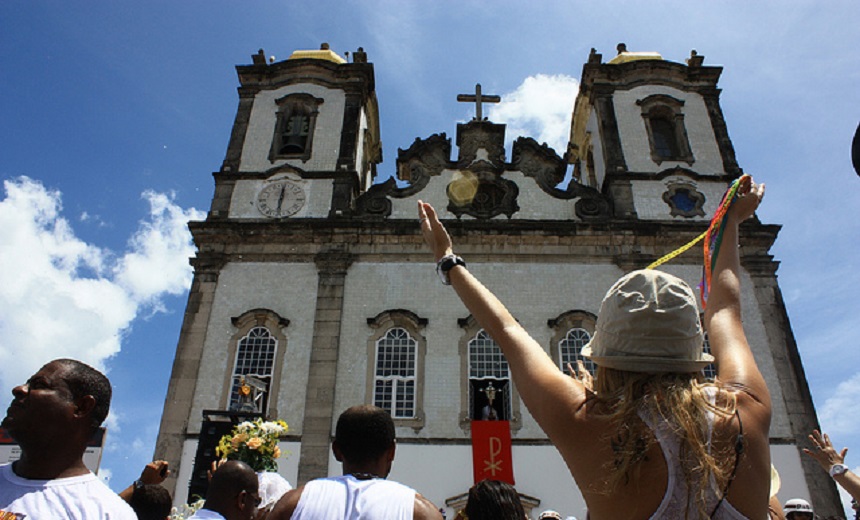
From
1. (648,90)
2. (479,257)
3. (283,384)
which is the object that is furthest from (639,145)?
(283,384)

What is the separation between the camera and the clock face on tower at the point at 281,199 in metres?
18.9

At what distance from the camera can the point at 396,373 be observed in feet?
52.3

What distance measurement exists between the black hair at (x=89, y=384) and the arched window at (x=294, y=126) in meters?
18.2

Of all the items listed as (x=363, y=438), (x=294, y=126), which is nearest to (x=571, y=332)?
(x=294, y=126)

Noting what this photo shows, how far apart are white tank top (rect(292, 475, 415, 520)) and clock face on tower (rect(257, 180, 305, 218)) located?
53.7 feet

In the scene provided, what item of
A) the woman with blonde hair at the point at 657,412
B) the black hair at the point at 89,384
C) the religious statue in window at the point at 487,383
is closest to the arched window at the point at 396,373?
the religious statue in window at the point at 487,383

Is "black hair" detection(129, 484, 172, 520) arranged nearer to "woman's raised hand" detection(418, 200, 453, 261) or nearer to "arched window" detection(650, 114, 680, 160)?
"woman's raised hand" detection(418, 200, 453, 261)

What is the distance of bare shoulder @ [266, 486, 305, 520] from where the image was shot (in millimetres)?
3039

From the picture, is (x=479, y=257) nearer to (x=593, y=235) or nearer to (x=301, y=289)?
(x=593, y=235)

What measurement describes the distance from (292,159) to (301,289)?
5169mm

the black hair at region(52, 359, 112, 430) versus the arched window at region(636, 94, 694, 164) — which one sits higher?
the arched window at region(636, 94, 694, 164)

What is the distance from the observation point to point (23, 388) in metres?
2.49

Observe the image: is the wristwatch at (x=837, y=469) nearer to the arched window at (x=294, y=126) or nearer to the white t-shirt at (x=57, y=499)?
the white t-shirt at (x=57, y=499)

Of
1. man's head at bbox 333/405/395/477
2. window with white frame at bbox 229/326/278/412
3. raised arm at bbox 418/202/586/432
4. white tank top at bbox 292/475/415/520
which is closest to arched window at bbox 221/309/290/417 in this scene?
window with white frame at bbox 229/326/278/412
